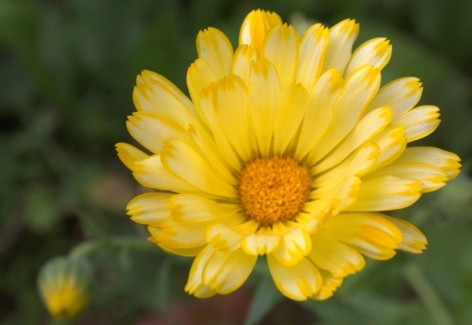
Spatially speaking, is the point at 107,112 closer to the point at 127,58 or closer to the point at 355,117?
the point at 127,58

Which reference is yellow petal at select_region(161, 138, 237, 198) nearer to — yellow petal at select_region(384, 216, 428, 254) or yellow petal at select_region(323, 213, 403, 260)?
yellow petal at select_region(323, 213, 403, 260)

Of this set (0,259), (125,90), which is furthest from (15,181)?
(125,90)

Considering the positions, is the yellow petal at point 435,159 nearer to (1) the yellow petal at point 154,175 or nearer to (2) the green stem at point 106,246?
(1) the yellow petal at point 154,175

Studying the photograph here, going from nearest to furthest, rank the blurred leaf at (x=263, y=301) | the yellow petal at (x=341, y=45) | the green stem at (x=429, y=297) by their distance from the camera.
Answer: the yellow petal at (x=341, y=45) < the blurred leaf at (x=263, y=301) < the green stem at (x=429, y=297)

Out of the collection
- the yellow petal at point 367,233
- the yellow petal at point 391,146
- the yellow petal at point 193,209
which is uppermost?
the yellow petal at point 391,146

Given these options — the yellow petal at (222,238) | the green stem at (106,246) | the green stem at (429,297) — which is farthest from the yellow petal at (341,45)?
the green stem at (429,297)

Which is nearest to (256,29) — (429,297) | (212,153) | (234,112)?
(234,112)

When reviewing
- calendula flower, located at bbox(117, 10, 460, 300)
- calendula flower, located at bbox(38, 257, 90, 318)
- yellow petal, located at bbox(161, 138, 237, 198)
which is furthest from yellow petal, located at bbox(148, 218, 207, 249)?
calendula flower, located at bbox(38, 257, 90, 318)
